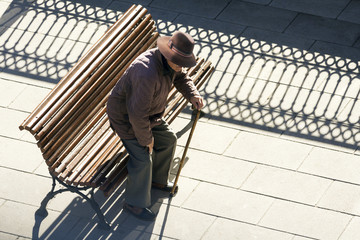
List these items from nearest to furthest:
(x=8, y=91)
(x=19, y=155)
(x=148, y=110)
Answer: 1. (x=148, y=110)
2. (x=19, y=155)
3. (x=8, y=91)

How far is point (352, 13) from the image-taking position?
9203 millimetres

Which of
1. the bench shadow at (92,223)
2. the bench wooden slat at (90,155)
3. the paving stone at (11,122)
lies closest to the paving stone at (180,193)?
the bench shadow at (92,223)

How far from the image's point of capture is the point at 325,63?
8.34m

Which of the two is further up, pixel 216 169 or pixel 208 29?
pixel 208 29

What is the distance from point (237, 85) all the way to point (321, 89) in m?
1.03

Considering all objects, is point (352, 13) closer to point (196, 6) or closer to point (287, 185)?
point (196, 6)

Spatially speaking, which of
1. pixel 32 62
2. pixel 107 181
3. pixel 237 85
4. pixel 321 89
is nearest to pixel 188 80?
pixel 107 181

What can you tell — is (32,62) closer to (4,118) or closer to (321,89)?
(4,118)

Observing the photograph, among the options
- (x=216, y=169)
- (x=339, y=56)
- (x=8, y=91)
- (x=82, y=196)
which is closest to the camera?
(x=82, y=196)

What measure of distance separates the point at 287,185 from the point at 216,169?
30.7 inches

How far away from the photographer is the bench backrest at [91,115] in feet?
20.0

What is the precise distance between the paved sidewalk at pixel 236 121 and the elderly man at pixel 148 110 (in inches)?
15.8

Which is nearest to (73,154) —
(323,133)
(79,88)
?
(79,88)

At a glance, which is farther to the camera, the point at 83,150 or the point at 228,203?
the point at 228,203
